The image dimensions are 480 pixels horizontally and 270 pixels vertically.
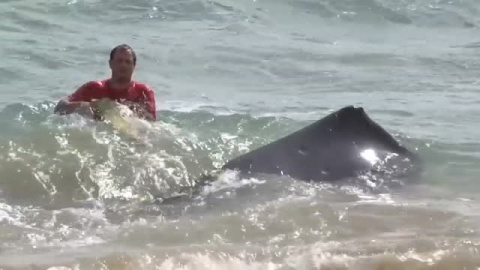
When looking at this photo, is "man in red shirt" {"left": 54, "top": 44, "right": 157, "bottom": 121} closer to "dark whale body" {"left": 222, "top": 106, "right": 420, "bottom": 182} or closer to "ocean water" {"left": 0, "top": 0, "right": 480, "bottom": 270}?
"ocean water" {"left": 0, "top": 0, "right": 480, "bottom": 270}

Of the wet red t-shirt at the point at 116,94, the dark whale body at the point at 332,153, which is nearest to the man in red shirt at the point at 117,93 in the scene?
the wet red t-shirt at the point at 116,94

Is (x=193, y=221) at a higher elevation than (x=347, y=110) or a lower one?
lower

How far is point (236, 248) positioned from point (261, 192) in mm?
1125

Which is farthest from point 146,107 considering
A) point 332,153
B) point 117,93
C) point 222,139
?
point 332,153

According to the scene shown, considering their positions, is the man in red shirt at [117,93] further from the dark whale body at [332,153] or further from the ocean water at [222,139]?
the dark whale body at [332,153]

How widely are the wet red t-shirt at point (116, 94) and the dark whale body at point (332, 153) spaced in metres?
1.54

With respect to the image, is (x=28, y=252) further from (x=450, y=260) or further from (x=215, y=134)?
(x=215, y=134)

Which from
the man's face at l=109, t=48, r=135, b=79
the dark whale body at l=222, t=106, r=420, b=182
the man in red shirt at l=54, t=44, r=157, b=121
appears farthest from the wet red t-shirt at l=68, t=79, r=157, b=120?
the dark whale body at l=222, t=106, r=420, b=182

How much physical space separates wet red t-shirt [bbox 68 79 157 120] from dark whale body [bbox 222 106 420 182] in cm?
154

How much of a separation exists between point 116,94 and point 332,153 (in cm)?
219

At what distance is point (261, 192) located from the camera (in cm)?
593

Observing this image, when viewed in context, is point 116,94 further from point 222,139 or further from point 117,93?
point 222,139

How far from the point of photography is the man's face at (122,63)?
7.30 m

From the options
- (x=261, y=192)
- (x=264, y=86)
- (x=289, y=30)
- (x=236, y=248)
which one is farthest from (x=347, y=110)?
(x=289, y=30)
